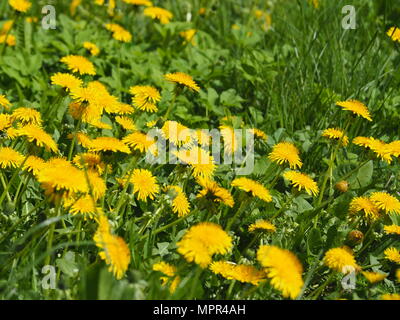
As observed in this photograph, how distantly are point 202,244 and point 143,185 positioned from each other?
1.56 ft

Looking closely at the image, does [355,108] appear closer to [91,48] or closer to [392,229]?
[392,229]

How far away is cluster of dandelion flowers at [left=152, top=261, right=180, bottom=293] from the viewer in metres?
1.77

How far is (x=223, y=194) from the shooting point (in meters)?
1.99

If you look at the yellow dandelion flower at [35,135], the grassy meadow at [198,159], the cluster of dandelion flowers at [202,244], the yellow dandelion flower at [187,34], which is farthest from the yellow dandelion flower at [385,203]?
the yellow dandelion flower at [187,34]

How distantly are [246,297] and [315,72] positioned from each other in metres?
1.73

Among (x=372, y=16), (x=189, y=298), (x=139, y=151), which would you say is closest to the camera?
(x=189, y=298)

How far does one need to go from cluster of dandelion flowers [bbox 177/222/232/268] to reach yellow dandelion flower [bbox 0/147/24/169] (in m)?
0.67

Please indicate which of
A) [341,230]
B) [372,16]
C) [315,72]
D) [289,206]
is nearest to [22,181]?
[289,206]

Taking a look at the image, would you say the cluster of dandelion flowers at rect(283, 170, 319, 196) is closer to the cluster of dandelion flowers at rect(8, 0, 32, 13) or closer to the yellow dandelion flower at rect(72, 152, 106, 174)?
the yellow dandelion flower at rect(72, 152, 106, 174)

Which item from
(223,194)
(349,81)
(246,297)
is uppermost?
(349,81)

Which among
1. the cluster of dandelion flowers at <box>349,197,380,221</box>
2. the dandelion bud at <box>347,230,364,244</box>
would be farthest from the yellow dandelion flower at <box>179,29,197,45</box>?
the dandelion bud at <box>347,230,364,244</box>

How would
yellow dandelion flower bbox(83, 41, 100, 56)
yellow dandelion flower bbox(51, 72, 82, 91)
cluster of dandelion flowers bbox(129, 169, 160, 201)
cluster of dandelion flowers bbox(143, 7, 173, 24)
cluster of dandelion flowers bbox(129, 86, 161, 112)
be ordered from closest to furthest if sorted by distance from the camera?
cluster of dandelion flowers bbox(129, 169, 160, 201)
yellow dandelion flower bbox(51, 72, 82, 91)
cluster of dandelion flowers bbox(129, 86, 161, 112)
yellow dandelion flower bbox(83, 41, 100, 56)
cluster of dandelion flowers bbox(143, 7, 173, 24)

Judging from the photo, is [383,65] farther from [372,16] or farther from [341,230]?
[341,230]

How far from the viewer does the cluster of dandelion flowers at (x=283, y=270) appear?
5.41 feet
